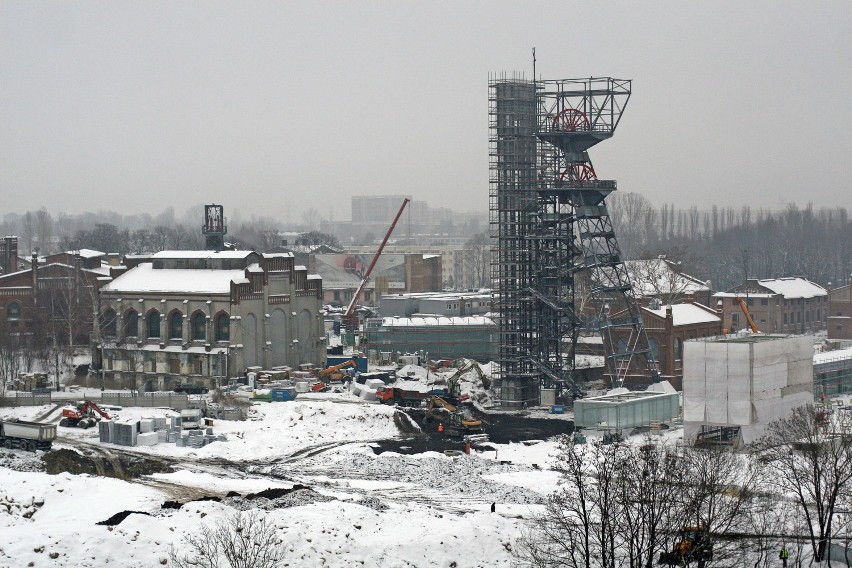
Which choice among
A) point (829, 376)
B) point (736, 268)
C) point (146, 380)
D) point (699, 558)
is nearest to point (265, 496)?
point (699, 558)

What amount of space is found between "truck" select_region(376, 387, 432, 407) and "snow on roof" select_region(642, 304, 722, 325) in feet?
51.6

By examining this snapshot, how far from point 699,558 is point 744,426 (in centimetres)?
2396

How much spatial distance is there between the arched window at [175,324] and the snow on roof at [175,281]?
1.49m

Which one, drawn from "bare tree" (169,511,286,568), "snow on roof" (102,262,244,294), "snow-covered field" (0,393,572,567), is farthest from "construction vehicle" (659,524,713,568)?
"snow on roof" (102,262,244,294)

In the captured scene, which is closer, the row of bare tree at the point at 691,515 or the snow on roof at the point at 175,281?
the row of bare tree at the point at 691,515

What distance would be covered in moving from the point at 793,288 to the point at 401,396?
53702mm

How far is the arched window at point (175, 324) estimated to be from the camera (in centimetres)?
7556

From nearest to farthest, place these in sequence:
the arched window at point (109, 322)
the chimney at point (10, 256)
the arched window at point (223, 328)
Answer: the arched window at point (223, 328) → the arched window at point (109, 322) → the chimney at point (10, 256)

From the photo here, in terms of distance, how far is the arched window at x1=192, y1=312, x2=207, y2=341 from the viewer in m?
74.6

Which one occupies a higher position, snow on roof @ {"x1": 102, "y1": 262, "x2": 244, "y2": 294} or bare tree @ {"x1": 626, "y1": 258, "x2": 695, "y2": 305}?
snow on roof @ {"x1": 102, "y1": 262, "x2": 244, "y2": 294}

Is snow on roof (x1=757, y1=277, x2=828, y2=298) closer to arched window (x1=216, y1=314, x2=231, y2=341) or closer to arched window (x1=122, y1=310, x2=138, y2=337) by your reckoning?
arched window (x1=216, y1=314, x2=231, y2=341)

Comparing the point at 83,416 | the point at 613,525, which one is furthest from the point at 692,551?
the point at 83,416

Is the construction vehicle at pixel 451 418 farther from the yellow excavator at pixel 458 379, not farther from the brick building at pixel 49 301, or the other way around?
the brick building at pixel 49 301

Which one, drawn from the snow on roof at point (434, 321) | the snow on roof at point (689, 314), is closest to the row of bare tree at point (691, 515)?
the snow on roof at point (689, 314)
